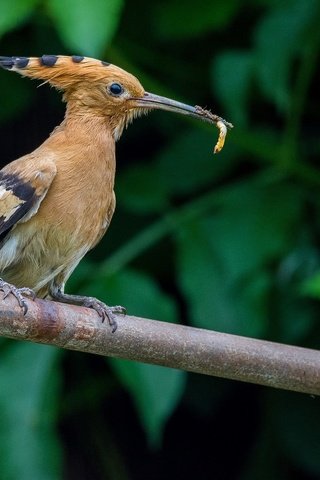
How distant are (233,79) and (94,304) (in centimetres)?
137

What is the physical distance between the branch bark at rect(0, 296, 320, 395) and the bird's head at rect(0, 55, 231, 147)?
0.82 meters

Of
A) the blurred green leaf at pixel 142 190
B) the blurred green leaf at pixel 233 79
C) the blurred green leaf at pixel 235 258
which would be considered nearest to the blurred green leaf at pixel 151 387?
the blurred green leaf at pixel 235 258

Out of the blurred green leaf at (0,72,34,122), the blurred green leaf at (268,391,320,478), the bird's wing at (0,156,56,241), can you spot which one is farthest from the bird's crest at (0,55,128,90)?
the blurred green leaf at (268,391,320,478)

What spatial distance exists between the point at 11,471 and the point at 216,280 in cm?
99

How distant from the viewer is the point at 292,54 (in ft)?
14.6

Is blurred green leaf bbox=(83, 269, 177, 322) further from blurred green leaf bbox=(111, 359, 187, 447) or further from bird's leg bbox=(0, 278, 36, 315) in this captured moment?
bird's leg bbox=(0, 278, 36, 315)

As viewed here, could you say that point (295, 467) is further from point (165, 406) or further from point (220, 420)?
point (165, 406)

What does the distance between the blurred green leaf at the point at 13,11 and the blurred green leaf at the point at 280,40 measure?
911 mm

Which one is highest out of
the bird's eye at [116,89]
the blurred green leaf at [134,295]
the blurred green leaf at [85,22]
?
the blurred green leaf at [85,22]

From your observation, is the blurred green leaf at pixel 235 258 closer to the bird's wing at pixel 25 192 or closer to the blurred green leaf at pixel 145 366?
the blurred green leaf at pixel 145 366

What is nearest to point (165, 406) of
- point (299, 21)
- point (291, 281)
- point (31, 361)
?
point (31, 361)

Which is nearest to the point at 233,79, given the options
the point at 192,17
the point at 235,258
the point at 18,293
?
the point at 192,17

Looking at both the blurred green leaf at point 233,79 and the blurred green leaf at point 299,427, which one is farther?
the blurred green leaf at point 299,427

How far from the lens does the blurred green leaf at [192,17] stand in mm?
4594
